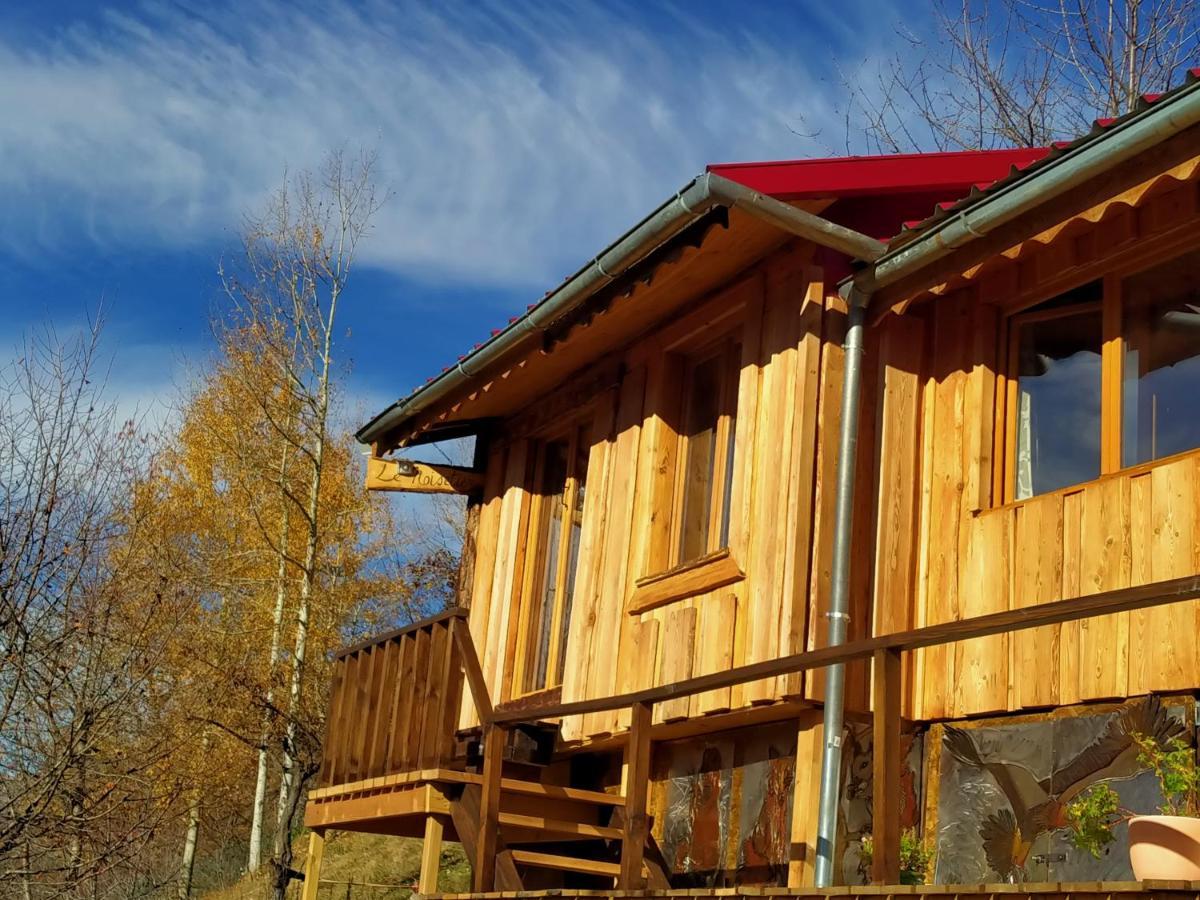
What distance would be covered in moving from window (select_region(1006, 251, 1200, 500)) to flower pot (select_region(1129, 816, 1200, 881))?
2.34m

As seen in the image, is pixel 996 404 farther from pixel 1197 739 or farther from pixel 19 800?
pixel 19 800

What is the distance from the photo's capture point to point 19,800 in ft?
38.4

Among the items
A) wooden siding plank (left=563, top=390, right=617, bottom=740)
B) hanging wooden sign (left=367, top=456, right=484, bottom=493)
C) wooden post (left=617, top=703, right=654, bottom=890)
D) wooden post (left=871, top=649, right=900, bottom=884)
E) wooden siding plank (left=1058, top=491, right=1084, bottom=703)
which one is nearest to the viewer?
wooden post (left=871, top=649, right=900, bottom=884)

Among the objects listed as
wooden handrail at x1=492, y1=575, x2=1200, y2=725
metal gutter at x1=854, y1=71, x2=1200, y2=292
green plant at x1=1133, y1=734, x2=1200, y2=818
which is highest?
metal gutter at x1=854, y1=71, x2=1200, y2=292

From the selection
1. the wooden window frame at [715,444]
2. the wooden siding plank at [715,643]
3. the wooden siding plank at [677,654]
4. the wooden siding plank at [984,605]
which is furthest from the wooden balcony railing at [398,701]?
the wooden siding plank at [984,605]

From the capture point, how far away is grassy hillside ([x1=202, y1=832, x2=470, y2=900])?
A: 18.5m

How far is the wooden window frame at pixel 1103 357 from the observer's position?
715 cm

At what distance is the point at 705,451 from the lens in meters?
9.71

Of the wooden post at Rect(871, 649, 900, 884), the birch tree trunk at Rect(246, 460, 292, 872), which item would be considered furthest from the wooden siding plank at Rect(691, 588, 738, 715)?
the birch tree trunk at Rect(246, 460, 292, 872)

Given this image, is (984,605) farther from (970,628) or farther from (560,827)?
(560,827)

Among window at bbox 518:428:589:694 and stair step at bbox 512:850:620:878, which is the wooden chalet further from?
window at bbox 518:428:589:694

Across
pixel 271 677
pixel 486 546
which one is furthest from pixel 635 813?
pixel 271 677

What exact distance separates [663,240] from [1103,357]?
2.46 metres

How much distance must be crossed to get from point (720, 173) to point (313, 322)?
616 inches
